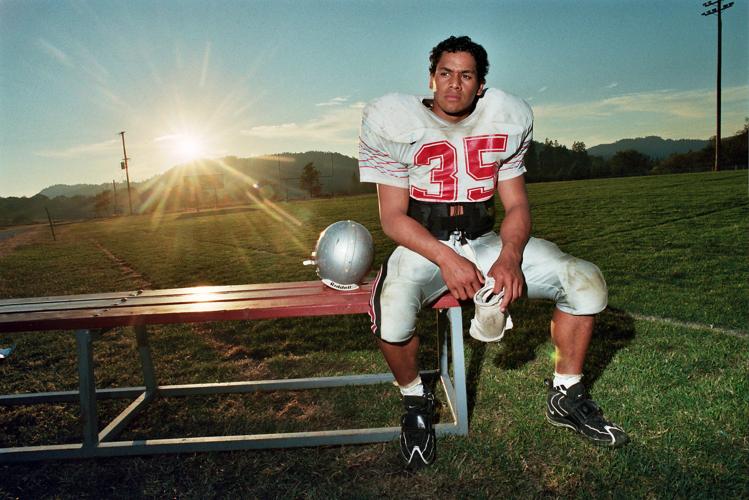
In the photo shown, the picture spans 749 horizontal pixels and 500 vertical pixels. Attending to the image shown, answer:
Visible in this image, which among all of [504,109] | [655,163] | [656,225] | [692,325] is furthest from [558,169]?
[504,109]

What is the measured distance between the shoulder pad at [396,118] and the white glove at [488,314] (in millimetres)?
961

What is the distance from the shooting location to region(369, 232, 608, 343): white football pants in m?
2.76

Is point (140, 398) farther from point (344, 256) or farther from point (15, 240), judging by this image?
point (15, 240)

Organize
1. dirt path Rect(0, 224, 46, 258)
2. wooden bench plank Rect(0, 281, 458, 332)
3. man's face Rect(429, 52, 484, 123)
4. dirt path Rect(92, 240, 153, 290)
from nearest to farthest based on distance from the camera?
1. wooden bench plank Rect(0, 281, 458, 332)
2. man's face Rect(429, 52, 484, 123)
3. dirt path Rect(92, 240, 153, 290)
4. dirt path Rect(0, 224, 46, 258)

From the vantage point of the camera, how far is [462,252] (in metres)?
3.10

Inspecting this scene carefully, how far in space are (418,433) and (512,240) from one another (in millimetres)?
1155

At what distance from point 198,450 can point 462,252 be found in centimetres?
188

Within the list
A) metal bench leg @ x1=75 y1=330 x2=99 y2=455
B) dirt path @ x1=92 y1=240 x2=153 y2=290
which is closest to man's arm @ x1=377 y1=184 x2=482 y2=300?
metal bench leg @ x1=75 y1=330 x2=99 y2=455

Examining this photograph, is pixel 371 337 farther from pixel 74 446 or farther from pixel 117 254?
pixel 117 254

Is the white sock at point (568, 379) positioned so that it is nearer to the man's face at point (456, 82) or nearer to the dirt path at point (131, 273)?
the man's face at point (456, 82)

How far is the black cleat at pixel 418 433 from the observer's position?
2.73 meters

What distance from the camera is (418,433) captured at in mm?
2783

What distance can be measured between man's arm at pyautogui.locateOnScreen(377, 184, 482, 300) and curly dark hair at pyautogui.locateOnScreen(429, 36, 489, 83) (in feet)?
2.67

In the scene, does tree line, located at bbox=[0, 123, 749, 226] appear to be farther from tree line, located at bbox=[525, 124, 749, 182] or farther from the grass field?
the grass field
